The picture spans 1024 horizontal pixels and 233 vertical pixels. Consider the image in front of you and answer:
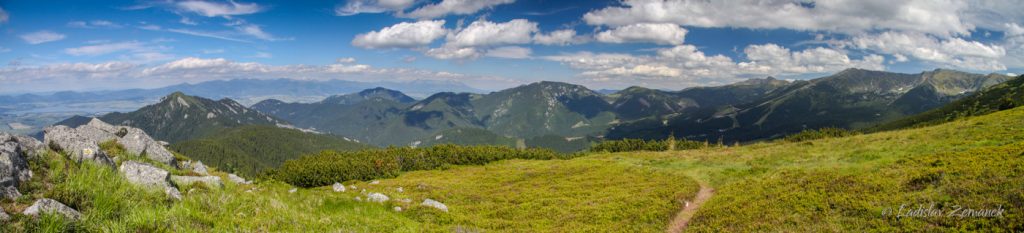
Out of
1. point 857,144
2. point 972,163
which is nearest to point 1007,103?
point 857,144

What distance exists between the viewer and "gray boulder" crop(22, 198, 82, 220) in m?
7.90

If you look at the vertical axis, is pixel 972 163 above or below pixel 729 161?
above

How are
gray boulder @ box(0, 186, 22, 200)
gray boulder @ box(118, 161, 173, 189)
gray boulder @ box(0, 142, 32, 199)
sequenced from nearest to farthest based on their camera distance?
gray boulder @ box(0, 186, 22, 200) → gray boulder @ box(0, 142, 32, 199) → gray boulder @ box(118, 161, 173, 189)

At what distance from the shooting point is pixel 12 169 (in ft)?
31.2

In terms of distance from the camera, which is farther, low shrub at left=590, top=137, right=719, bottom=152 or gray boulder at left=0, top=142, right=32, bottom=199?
low shrub at left=590, top=137, right=719, bottom=152

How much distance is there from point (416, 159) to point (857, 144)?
66.2 meters

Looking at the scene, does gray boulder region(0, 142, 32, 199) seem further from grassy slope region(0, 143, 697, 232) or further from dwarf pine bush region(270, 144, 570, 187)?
dwarf pine bush region(270, 144, 570, 187)

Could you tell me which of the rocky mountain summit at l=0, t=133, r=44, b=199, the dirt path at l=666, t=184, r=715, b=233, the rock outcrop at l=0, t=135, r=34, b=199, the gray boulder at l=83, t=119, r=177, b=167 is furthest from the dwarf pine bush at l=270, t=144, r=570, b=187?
the rock outcrop at l=0, t=135, r=34, b=199

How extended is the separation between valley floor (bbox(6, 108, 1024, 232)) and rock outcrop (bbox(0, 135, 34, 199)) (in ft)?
1.50

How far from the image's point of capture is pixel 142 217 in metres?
8.83

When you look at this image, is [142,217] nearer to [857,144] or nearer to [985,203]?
[985,203]

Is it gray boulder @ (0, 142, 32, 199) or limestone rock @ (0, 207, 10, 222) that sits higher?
gray boulder @ (0, 142, 32, 199)

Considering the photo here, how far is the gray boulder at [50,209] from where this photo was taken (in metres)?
7.90

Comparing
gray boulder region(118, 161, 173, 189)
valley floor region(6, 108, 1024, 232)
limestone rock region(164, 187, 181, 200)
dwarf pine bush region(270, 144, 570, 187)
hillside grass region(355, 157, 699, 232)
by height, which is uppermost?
gray boulder region(118, 161, 173, 189)
